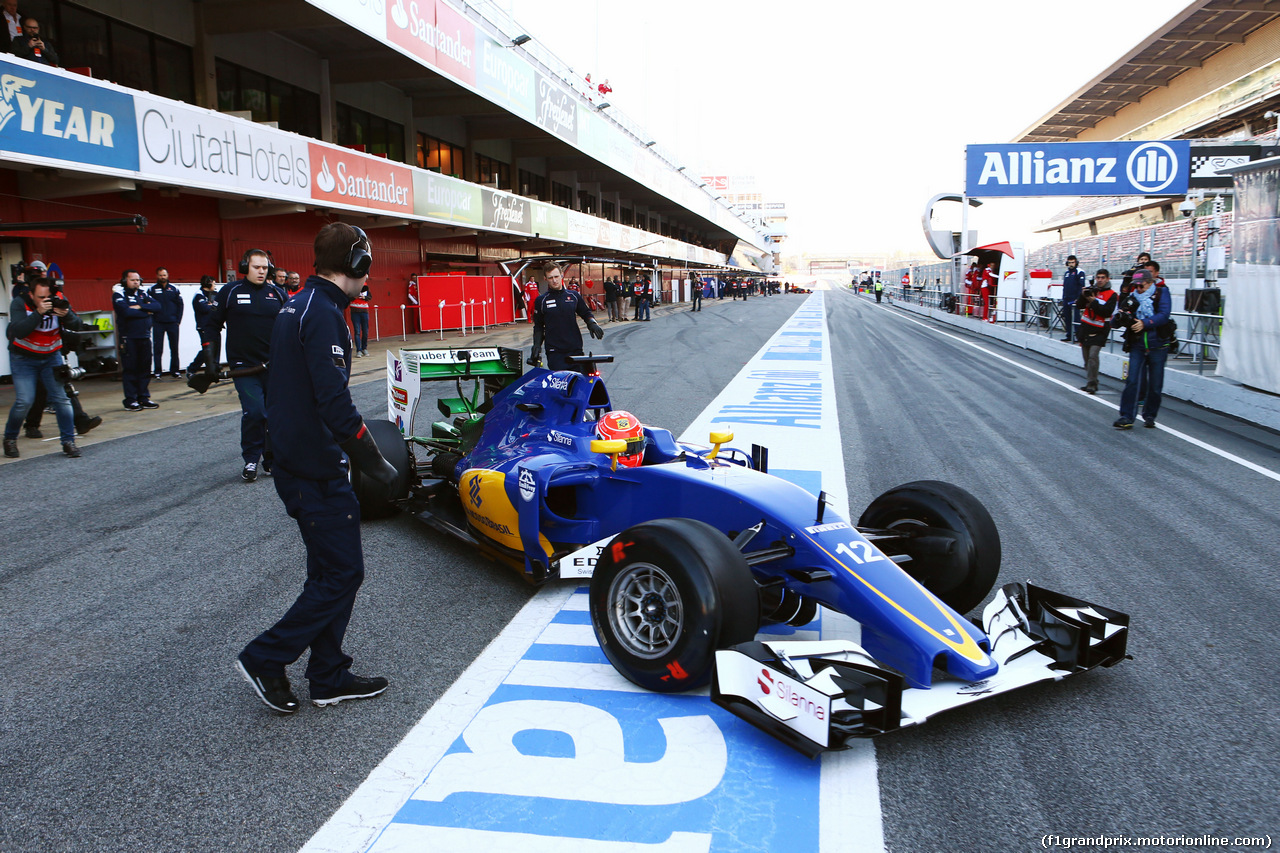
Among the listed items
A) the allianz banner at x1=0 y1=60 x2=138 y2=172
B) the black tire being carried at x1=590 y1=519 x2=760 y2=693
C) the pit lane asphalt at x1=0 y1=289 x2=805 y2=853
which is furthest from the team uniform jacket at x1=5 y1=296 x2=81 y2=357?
the black tire being carried at x1=590 y1=519 x2=760 y2=693

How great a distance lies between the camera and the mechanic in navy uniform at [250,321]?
695 centimetres

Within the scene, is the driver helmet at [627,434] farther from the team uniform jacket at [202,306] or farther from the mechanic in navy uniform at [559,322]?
the team uniform jacket at [202,306]

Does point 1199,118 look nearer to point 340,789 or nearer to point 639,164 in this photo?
point 639,164

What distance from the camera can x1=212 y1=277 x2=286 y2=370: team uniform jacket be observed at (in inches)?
274

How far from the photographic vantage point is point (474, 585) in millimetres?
4758

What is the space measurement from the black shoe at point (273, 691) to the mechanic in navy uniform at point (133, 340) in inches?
371

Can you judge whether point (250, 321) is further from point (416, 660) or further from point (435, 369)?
point (416, 660)

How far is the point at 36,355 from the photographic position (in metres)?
8.12

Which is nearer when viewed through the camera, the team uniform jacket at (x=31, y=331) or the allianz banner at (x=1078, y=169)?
the team uniform jacket at (x=31, y=331)

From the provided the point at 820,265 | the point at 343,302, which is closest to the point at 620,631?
the point at 343,302

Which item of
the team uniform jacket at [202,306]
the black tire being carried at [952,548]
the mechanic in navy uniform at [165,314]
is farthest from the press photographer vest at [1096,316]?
the mechanic in navy uniform at [165,314]

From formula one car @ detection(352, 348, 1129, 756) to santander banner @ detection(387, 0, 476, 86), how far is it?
16.6m

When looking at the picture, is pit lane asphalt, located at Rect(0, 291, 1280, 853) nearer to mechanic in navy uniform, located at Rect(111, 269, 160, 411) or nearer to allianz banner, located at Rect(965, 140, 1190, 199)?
mechanic in navy uniform, located at Rect(111, 269, 160, 411)

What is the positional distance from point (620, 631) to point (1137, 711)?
2069 mm
